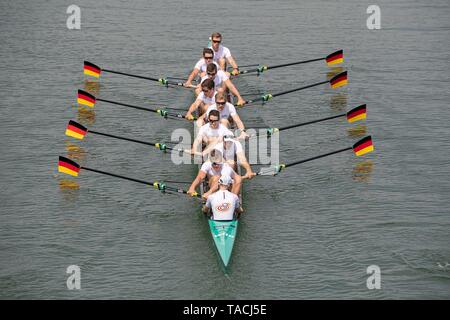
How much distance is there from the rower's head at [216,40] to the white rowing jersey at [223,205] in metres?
12.0

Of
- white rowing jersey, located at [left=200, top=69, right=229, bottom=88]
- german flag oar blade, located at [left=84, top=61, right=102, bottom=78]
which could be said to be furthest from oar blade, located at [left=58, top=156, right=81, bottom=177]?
german flag oar blade, located at [left=84, top=61, right=102, bottom=78]

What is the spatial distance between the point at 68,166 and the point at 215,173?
5116 millimetres

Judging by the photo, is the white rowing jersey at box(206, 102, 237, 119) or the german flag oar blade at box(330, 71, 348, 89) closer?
the white rowing jersey at box(206, 102, 237, 119)

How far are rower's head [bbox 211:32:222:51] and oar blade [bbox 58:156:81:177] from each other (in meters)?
9.43

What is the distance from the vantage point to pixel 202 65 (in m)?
34.5

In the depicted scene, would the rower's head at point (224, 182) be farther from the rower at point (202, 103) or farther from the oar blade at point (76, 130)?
the oar blade at point (76, 130)

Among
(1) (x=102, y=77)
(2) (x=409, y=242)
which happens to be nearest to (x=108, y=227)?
(2) (x=409, y=242)

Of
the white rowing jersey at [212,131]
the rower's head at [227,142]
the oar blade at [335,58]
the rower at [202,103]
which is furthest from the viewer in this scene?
the oar blade at [335,58]

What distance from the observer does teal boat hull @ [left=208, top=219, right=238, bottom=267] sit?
2316cm

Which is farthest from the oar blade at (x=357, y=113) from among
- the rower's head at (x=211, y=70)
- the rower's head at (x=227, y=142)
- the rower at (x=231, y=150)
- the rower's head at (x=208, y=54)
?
the rower's head at (x=227, y=142)

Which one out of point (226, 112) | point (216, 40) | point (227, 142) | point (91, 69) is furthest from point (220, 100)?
point (91, 69)

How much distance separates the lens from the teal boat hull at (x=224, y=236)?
23156mm

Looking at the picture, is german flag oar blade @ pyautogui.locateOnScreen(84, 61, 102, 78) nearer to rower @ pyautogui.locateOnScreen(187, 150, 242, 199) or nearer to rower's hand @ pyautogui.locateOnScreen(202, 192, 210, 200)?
rower @ pyautogui.locateOnScreen(187, 150, 242, 199)

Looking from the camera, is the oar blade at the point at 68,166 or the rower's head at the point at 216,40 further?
the rower's head at the point at 216,40
